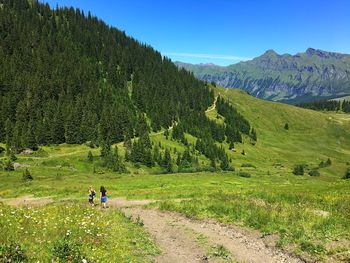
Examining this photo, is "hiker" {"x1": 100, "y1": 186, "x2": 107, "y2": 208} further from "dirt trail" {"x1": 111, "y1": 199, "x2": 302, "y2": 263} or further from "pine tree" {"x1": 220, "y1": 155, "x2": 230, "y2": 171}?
"pine tree" {"x1": 220, "y1": 155, "x2": 230, "y2": 171}

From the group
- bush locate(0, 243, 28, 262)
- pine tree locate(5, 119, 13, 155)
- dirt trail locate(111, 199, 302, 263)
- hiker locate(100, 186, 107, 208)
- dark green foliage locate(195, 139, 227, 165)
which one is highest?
bush locate(0, 243, 28, 262)

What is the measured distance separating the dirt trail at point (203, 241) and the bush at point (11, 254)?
7771mm

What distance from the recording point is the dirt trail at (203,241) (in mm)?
19014

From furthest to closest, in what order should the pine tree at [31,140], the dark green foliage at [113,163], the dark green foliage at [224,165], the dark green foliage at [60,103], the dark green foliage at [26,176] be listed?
the dark green foliage at [224,165] → the dark green foliage at [60,103] → the pine tree at [31,140] → the dark green foliage at [113,163] → the dark green foliage at [26,176]

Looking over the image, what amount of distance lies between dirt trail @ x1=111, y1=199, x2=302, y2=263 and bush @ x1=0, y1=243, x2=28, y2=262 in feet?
25.5

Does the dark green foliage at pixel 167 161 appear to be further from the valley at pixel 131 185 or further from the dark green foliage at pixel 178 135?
the dark green foliage at pixel 178 135

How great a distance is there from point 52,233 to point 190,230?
10.6m

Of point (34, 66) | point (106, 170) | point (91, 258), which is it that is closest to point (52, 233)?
point (91, 258)

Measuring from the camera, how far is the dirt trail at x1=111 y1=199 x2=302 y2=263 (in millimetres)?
19014

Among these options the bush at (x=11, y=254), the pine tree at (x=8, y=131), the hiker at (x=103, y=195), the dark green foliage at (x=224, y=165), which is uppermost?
the bush at (x=11, y=254)

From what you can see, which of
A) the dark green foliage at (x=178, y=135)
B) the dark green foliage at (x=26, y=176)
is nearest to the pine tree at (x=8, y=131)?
the dark green foliage at (x=26, y=176)

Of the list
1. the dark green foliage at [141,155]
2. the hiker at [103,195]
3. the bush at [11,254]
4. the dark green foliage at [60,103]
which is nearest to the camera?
the bush at [11,254]

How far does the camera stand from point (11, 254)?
12562 mm

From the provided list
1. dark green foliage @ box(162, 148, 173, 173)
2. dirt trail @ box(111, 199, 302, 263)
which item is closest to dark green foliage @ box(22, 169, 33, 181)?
dark green foliage @ box(162, 148, 173, 173)
